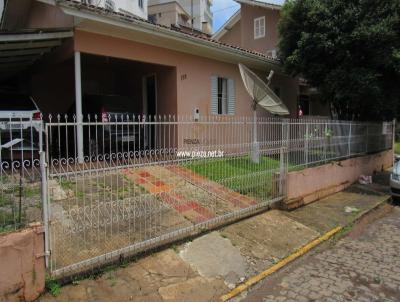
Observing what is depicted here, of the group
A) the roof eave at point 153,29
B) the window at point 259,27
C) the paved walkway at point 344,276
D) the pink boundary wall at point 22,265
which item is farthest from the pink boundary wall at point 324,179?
the window at point 259,27

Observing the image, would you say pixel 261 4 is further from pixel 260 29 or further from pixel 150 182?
pixel 150 182

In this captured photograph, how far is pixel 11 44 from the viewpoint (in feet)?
24.5

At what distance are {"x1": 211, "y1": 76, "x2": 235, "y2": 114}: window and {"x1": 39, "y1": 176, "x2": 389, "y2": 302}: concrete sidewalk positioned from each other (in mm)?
5106

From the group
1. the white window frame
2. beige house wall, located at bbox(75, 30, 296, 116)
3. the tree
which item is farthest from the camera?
the white window frame

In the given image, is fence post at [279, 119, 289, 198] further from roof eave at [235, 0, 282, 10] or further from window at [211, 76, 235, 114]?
roof eave at [235, 0, 282, 10]

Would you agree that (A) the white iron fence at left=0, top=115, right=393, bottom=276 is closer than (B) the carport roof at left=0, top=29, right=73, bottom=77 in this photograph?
Yes

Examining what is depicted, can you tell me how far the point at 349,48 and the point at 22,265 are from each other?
10837mm

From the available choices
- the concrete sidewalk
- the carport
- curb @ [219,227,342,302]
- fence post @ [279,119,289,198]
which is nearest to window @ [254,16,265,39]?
the carport

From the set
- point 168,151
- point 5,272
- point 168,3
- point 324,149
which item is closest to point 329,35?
point 324,149

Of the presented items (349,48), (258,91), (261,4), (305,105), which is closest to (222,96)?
(258,91)

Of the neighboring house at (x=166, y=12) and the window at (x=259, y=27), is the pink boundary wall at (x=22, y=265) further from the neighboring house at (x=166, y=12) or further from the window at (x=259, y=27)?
the neighboring house at (x=166, y=12)

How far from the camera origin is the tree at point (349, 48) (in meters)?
10.2

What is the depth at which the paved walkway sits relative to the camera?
172 inches

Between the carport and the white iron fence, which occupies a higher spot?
the carport
